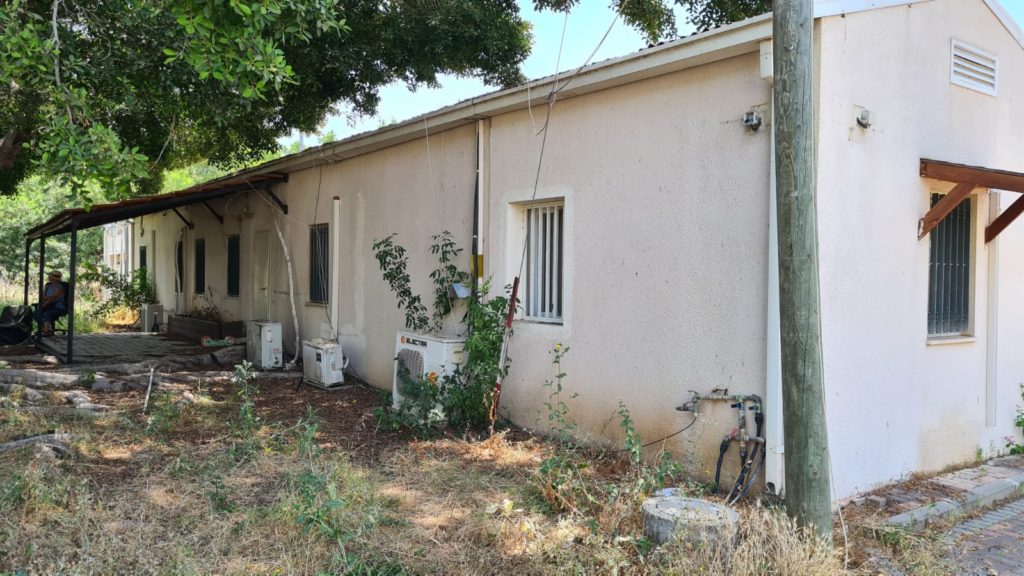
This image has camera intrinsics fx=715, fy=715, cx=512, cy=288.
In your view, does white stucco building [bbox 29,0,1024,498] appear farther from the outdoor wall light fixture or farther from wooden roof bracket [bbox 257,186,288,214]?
wooden roof bracket [bbox 257,186,288,214]

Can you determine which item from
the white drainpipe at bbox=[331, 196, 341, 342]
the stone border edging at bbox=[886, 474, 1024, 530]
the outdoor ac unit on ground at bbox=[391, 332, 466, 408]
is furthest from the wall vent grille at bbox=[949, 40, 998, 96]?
the white drainpipe at bbox=[331, 196, 341, 342]

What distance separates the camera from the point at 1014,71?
262 inches

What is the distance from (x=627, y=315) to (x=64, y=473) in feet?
14.7

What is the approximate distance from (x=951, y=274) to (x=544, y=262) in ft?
11.8

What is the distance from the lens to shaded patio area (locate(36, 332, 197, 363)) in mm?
11102

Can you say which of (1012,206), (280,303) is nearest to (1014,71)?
(1012,206)

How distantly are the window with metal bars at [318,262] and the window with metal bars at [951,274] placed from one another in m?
7.49

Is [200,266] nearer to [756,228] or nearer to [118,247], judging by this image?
[756,228]

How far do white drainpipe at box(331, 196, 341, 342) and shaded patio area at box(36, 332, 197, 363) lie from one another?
325 cm

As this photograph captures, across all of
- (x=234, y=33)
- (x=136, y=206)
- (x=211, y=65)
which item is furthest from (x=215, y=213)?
(x=234, y=33)

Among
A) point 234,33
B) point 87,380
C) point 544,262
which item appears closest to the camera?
point 234,33

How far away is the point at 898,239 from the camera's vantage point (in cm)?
543

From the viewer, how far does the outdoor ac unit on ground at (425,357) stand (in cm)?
711

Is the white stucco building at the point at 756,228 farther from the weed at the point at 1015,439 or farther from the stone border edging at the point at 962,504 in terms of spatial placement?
the stone border edging at the point at 962,504
